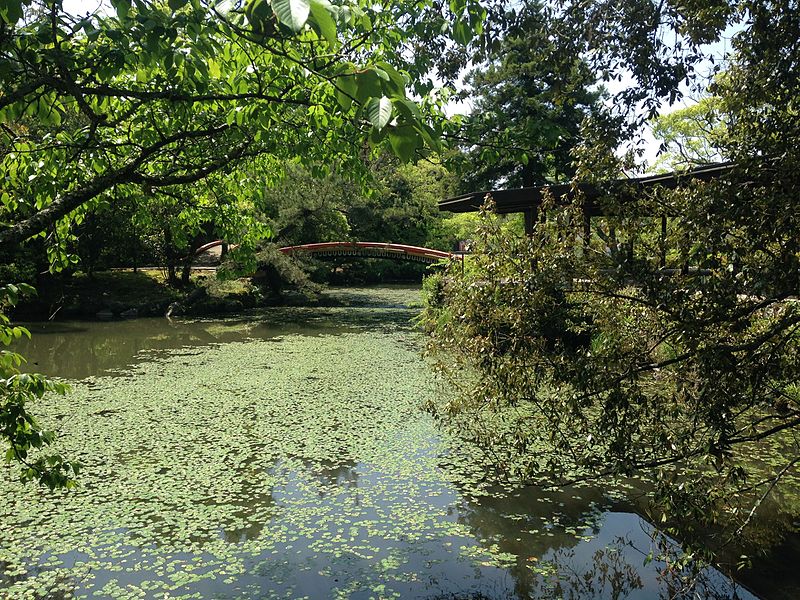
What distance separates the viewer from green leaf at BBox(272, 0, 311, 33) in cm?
70

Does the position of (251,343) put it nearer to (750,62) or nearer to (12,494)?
(12,494)

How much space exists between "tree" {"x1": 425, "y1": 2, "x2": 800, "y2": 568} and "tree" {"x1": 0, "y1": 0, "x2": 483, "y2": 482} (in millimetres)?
1027

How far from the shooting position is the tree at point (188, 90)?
3.00 ft

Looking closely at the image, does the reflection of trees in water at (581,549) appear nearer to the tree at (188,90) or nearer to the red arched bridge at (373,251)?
the tree at (188,90)

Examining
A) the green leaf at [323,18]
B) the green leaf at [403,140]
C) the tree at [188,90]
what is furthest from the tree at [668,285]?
the green leaf at [323,18]

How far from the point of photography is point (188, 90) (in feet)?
6.90

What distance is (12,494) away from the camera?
169 inches

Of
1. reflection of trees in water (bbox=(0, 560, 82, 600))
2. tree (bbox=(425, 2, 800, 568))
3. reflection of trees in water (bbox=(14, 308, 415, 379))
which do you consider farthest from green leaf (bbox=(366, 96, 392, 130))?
reflection of trees in water (bbox=(14, 308, 415, 379))

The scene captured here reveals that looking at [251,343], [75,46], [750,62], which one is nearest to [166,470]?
[75,46]

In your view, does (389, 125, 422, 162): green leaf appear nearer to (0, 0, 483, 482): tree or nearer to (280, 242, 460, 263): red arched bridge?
(0, 0, 483, 482): tree

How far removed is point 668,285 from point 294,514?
9.09ft

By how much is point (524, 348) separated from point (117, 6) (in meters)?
2.39

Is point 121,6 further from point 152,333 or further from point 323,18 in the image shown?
point 152,333

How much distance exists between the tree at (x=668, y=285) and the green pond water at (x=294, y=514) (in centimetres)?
66
